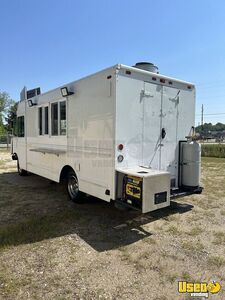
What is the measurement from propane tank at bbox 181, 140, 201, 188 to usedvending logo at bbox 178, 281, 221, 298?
2660 millimetres

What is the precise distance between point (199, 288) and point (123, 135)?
2.53 meters

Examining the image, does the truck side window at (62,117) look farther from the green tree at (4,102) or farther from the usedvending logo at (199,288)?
the green tree at (4,102)

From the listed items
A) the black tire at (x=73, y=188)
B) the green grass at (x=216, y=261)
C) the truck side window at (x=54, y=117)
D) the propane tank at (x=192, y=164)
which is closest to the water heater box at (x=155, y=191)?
the green grass at (x=216, y=261)

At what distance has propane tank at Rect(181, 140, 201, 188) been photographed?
5.19 m

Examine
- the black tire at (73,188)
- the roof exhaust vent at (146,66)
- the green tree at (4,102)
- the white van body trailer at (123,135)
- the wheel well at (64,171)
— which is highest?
the green tree at (4,102)

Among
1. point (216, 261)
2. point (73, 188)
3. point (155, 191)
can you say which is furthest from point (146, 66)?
point (216, 261)

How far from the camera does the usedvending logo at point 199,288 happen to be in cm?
259

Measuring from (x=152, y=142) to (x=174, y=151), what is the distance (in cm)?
77

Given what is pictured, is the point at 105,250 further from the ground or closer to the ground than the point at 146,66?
closer to the ground

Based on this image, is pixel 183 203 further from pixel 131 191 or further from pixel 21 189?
pixel 21 189

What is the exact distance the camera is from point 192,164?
5.19 meters

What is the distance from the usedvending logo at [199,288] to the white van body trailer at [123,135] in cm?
120

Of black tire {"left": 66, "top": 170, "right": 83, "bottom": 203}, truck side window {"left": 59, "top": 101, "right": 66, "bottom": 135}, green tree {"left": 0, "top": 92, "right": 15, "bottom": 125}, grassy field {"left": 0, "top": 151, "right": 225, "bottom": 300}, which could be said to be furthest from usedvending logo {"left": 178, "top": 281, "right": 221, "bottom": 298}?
green tree {"left": 0, "top": 92, "right": 15, "bottom": 125}

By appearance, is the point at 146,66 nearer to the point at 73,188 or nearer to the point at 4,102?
the point at 73,188
